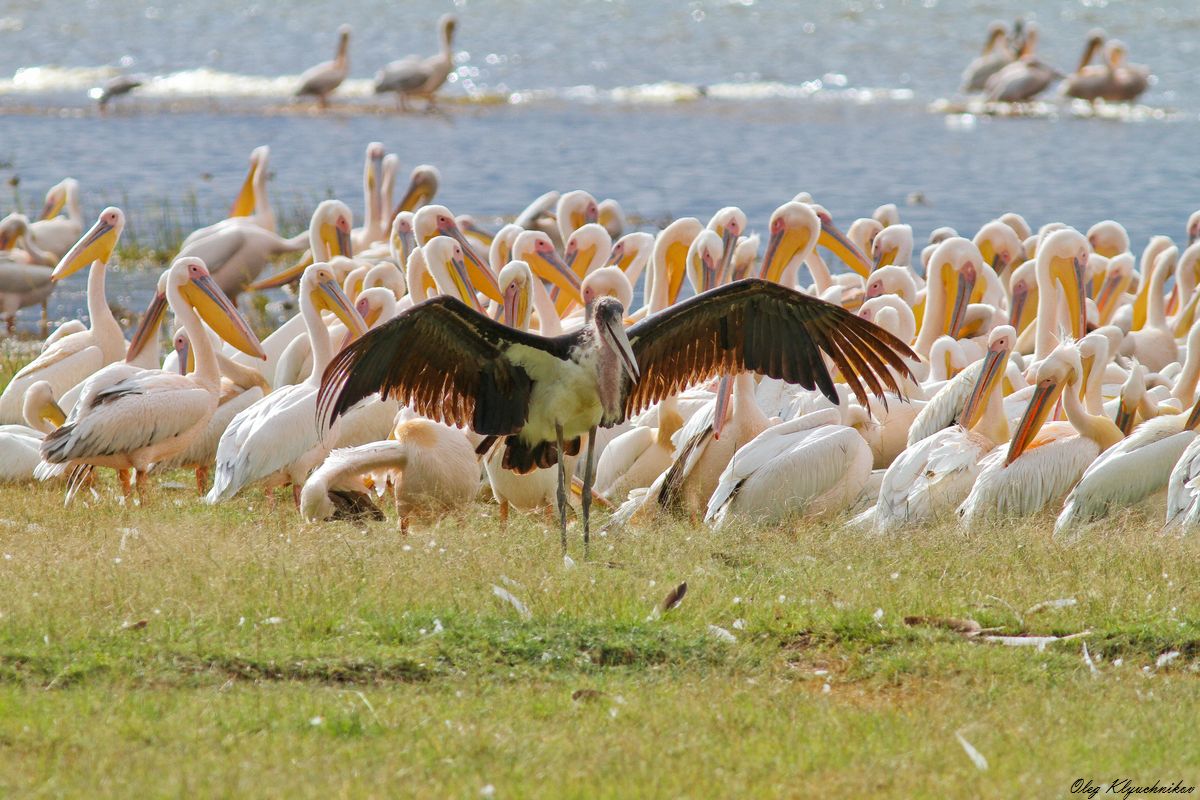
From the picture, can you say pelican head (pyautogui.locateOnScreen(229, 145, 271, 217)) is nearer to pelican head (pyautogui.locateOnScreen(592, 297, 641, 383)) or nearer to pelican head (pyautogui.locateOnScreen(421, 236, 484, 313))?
pelican head (pyautogui.locateOnScreen(421, 236, 484, 313))

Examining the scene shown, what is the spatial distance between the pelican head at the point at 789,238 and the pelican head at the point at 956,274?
719 mm

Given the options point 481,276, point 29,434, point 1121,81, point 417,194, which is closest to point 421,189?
point 417,194

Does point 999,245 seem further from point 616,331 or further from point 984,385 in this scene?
point 616,331

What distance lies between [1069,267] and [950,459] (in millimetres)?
3028

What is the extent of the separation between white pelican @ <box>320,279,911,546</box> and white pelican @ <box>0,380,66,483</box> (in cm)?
211

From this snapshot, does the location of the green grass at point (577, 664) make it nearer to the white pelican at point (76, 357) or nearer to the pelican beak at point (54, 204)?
the white pelican at point (76, 357)

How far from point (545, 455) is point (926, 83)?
25985 millimetres

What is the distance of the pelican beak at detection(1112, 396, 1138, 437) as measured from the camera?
25.2 feet

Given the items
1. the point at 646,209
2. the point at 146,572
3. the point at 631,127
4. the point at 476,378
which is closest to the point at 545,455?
the point at 476,378

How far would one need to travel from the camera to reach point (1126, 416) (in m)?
7.73

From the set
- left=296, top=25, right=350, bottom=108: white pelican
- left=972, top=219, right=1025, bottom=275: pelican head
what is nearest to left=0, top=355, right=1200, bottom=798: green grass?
left=972, top=219, right=1025, bottom=275: pelican head

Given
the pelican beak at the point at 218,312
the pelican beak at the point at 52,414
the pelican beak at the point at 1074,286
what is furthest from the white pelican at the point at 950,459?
the pelican beak at the point at 52,414

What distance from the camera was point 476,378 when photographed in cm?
609

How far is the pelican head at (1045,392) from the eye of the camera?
680 centimetres
